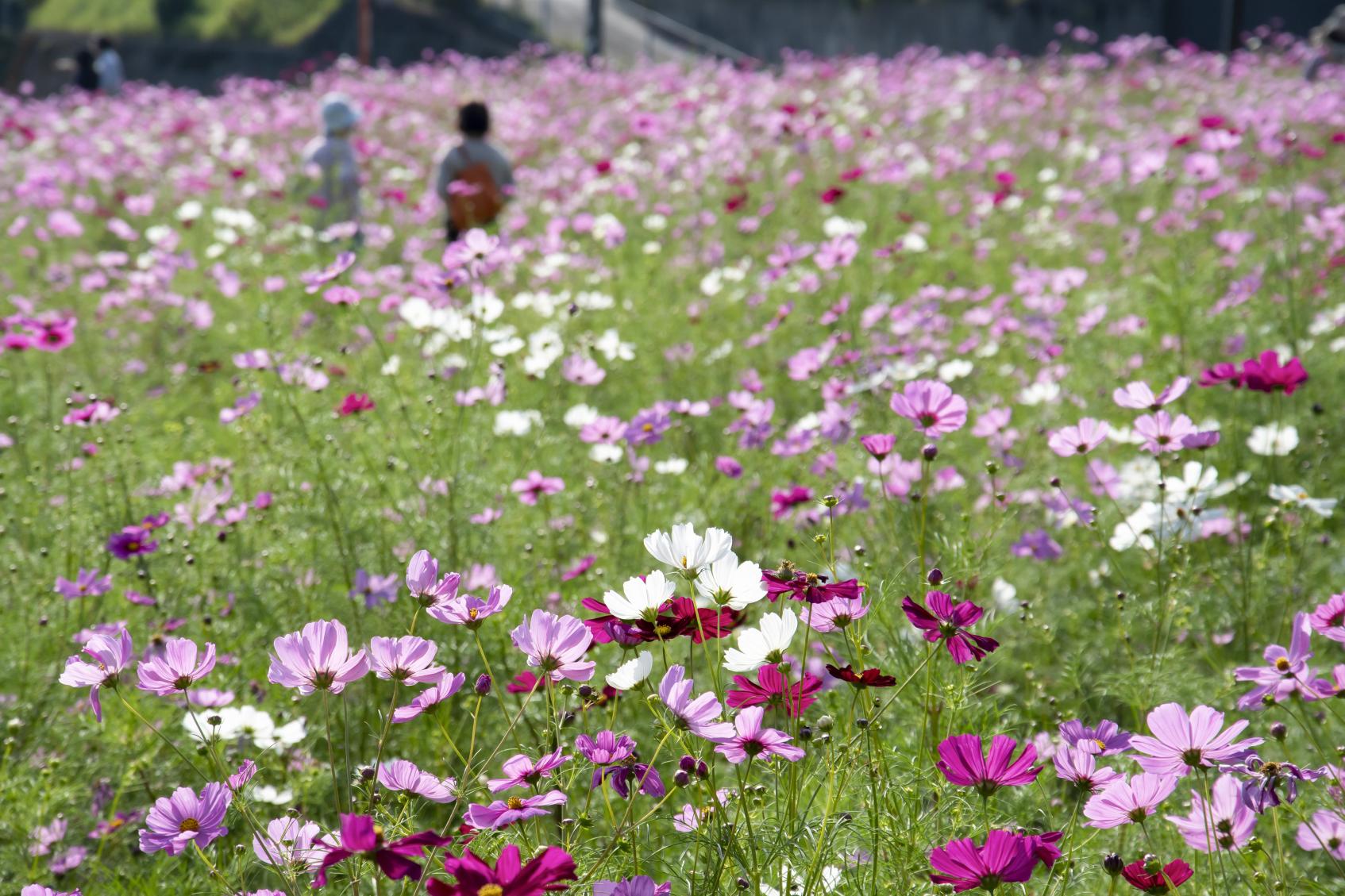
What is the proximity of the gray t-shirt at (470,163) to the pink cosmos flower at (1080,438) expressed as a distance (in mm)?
4303

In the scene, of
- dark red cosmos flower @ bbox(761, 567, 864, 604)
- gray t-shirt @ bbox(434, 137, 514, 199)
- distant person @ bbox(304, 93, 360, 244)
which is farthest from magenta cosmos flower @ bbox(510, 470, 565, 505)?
distant person @ bbox(304, 93, 360, 244)

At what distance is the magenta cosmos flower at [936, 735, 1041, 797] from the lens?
1035mm

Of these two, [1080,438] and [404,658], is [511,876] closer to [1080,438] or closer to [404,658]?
[404,658]

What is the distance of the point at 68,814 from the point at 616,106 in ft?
25.8

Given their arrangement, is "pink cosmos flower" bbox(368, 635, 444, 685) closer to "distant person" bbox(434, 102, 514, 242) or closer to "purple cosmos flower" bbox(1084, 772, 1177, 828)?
"purple cosmos flower" bbox(1084, 772, 1177, 828)

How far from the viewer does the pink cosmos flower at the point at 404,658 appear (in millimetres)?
1053

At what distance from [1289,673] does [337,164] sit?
553 centimetres

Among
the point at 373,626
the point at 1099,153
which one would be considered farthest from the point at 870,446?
the point at 1099,153

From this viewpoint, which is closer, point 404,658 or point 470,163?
point 404,658

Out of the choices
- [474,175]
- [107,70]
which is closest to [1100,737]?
[474,175]

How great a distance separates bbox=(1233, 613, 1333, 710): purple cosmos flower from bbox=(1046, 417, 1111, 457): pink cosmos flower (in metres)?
0.43

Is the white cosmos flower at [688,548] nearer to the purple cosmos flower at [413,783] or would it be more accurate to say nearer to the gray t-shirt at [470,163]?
the purple cosmos flower at [413,783]

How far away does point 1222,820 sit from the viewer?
3.79 ft

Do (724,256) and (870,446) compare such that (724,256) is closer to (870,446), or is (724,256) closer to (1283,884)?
(870,446)
